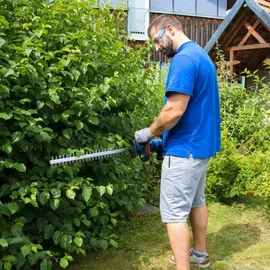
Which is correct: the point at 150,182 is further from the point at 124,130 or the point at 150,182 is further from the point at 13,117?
Answer: the point at 13,117

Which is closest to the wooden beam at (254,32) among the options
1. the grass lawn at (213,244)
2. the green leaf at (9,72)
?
the grass lawn at (213,244)

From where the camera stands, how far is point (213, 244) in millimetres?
3600

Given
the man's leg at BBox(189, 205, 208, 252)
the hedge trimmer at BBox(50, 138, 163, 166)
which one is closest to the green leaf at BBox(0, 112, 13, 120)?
the hedge trimmer at BBox(50, 138, 163, 166)

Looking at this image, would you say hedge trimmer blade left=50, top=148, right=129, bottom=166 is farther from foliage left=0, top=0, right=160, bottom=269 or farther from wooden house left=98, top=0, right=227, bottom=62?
wooden house left=98, top=0, right=227, bottom=62

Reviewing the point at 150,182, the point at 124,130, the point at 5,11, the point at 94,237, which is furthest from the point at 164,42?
the point at 150,182

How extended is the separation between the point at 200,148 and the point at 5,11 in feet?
5.70

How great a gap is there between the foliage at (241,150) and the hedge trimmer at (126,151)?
1642 millimetres

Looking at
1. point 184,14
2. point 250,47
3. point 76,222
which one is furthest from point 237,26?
point 76,222

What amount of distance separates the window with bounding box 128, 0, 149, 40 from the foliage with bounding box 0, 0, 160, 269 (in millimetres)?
9223

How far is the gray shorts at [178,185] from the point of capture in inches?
104

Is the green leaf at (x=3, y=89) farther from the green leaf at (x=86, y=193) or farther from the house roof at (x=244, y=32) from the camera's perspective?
the house roof at (x=244, y=32)

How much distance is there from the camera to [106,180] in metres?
3.06

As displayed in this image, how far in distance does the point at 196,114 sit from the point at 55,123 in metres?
1.05

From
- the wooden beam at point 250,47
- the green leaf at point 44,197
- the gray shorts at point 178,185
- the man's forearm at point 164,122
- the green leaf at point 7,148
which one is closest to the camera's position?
the green leaf at point 7,148
